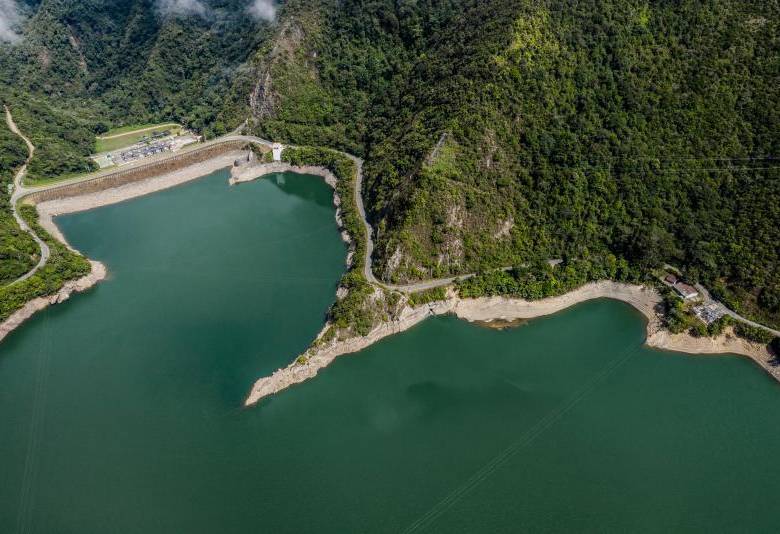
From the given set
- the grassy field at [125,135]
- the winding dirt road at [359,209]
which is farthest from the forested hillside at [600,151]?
the grassy field at [125,135]

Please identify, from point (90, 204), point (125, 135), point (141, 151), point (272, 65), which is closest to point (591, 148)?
point (272, 65)

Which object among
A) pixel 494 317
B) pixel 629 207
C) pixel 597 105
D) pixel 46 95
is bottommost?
pixel 494 317

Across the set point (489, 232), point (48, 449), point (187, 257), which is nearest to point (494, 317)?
point (489, 232)

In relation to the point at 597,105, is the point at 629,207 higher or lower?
lower

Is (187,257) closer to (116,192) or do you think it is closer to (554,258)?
(116,192)

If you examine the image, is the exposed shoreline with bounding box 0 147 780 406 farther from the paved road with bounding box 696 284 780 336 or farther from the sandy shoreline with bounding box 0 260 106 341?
the paved road with bounding box 696 284 780 336

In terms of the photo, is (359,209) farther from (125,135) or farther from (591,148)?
(125,135)
